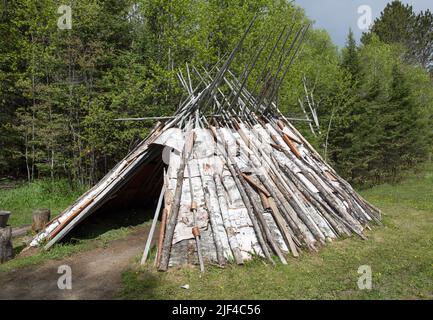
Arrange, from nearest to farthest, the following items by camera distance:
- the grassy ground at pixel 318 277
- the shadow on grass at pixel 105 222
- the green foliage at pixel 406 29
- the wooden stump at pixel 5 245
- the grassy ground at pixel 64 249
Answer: the grassy ground at pixel 318 277
the grassy ground at pixel 64 249
the wooden stump at pixel 5 245
the shadow on grass at pixel 105 222
the green foliage at pixel 406 29

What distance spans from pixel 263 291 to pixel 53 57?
39.6ft

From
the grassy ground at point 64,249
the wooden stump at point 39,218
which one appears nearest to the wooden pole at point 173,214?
the grassy ground at point 64,249

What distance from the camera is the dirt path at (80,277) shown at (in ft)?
17.5

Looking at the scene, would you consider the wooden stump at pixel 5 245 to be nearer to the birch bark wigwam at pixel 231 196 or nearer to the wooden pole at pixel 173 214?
the birch bark wigwam at pixel 231 196

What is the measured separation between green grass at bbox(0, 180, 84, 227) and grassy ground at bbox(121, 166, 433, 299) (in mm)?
6432

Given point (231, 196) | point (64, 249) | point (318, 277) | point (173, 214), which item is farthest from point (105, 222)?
point (318, 277)

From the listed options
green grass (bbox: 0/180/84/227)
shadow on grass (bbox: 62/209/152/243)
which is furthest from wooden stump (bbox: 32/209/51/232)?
green grass (bbox: 0/180/84/227)

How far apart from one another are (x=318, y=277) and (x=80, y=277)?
4053 mm

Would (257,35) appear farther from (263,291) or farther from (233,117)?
(263,291)

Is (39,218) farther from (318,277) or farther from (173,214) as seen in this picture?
(318,277)

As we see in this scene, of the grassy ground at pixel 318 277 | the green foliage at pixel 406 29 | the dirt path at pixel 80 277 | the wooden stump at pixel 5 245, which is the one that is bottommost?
the dirt path at pixel 80 277

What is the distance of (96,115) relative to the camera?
1283 centimetres

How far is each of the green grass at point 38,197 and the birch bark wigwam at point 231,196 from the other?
4.15 metres

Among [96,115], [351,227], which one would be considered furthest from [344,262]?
[96,115]
